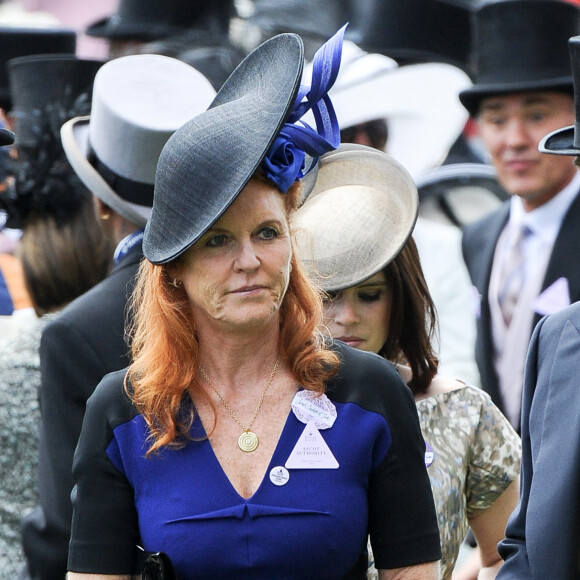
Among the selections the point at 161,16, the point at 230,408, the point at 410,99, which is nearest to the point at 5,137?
the point at 230,408

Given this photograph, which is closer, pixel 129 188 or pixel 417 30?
pixel 129 188

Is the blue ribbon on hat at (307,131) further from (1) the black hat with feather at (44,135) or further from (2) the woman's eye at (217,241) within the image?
(1) the black hat with feather at (44,135)

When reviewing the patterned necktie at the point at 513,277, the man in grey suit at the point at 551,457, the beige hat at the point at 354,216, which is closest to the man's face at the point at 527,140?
the patterned necktie at the point at 513,277

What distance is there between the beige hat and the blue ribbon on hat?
0.54 meters

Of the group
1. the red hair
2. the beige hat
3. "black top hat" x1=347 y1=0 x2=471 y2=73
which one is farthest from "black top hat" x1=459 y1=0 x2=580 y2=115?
the red hair

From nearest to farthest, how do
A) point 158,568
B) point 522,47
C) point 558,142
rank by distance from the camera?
point 158,568 → point 558,142 → point 522,47

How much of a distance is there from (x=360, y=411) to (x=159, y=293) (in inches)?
20.6

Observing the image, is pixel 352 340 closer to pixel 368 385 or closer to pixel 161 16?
pixel 368 385

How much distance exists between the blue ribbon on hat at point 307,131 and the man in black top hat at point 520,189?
2.34 m

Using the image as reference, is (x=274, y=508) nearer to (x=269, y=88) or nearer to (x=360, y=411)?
(x=360, y=411)

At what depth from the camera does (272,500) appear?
9.46 ft

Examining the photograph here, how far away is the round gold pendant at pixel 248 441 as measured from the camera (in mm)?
2945

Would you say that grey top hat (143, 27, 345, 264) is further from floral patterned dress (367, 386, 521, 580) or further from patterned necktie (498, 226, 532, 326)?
patterned necktie (498, 226, 532, 326)

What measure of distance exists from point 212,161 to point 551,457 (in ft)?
3.19
